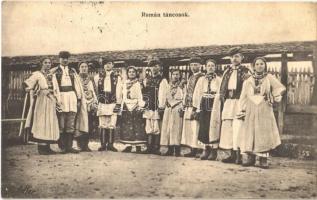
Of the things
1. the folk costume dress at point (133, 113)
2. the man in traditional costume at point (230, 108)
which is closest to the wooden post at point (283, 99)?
the man in traditional costume at point (230, 108)

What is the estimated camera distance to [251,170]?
4.66 meters

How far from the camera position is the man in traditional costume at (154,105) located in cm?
484

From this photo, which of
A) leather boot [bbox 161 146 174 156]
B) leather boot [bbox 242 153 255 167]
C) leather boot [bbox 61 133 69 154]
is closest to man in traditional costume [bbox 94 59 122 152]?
leather boot [bbox 61 133 69 154]

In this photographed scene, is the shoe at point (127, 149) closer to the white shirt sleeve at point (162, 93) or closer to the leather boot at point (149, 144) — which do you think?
the leather boot at point (149, 144)

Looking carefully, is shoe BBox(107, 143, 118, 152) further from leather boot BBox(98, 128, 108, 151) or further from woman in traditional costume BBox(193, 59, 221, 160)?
woman in traditional costume BBox(193, 59, 221, 160)

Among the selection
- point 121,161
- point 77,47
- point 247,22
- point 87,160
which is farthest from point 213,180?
point 77,47

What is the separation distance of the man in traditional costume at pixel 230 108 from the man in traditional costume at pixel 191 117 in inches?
8.1

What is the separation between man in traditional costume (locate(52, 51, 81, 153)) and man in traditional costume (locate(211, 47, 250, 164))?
1.51 meters

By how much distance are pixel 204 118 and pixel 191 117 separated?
141 mm

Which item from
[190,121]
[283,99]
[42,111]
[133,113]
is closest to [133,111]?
[133,113]

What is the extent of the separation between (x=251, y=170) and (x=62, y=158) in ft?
6.62

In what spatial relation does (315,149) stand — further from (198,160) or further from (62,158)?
(62,158)

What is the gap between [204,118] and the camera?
15.6 feet

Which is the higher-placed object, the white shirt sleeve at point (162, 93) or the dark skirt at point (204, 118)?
the white shirt sleeve at point (162, 93)
